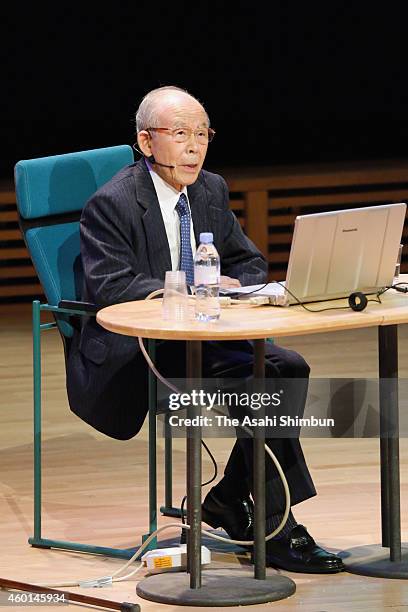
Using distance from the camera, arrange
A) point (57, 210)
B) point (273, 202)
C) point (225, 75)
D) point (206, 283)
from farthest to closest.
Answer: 1. point (225, 75)
2. point (273, 202)
3. point (57, 210)
4. point (206, 283)

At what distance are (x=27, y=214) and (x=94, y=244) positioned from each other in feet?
1.43

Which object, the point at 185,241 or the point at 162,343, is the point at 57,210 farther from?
the point at 162,343

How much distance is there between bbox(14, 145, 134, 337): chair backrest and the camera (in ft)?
14.6

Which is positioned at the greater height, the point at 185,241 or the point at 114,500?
the point at 185,241

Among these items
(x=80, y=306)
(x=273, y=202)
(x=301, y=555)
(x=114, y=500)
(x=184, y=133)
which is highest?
(x=184, y=133)

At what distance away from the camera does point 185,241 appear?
13.9 feet

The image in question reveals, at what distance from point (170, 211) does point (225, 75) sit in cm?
517

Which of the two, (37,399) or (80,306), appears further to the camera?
(37,399)

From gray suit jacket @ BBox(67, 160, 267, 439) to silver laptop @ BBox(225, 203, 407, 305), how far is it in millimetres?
435

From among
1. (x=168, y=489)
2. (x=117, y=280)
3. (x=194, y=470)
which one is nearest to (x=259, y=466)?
(x=194, y=470)

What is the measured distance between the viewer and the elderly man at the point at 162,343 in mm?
3984

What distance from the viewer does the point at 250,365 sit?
4012 millimetres

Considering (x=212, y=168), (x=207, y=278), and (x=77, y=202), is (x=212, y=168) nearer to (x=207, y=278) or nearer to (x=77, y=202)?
(x=77, y=202)

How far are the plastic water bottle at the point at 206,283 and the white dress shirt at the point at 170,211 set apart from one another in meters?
0.52
